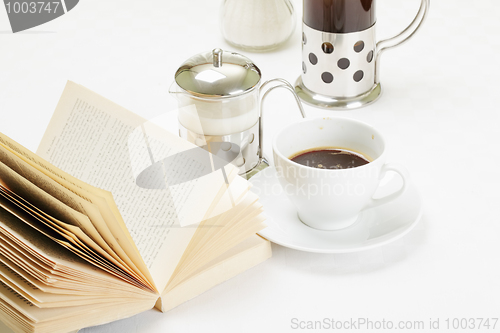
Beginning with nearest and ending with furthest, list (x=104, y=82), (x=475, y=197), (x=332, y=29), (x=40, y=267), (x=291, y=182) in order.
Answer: (x=40, y=267)
(x=291, y=182)
(x=475, y=197)
(x=332, y=29)
(x=104, y=82)

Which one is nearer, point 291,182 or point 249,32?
point 291,182

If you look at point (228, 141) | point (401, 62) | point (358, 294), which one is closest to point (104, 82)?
point (228, 141)

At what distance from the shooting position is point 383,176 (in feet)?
1.97

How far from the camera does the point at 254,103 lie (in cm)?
72

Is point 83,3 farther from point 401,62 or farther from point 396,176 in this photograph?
point 396,176

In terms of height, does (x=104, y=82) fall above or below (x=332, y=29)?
below

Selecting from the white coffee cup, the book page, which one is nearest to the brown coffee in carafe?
the white coffee cup

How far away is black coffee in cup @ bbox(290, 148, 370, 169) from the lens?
620mm

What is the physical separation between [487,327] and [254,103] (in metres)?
0.37

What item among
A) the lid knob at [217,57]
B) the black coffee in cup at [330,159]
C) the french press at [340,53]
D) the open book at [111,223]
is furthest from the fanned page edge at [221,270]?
the french press at [340,53]

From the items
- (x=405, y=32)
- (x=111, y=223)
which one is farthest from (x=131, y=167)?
(x=405, y=32)

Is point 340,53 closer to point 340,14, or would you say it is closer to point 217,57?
point 340,14

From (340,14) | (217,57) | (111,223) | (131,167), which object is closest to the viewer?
(111,223)

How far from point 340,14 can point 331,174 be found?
1.19 ft
